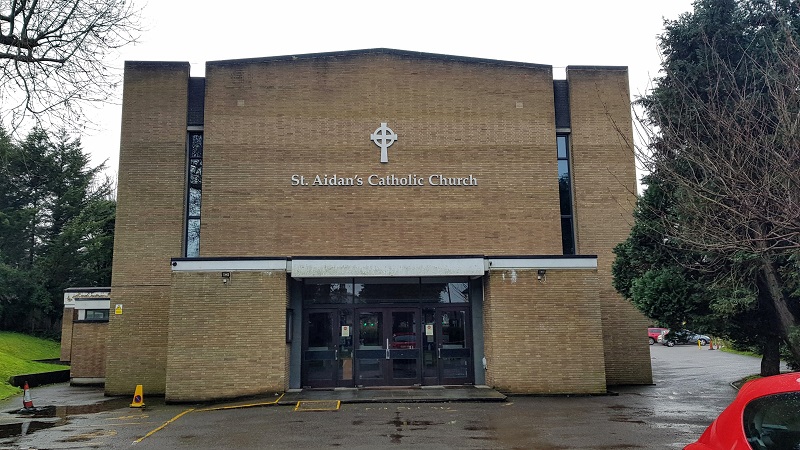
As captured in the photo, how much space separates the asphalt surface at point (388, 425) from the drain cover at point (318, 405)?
0.28 meters

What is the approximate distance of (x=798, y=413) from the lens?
3.63 m

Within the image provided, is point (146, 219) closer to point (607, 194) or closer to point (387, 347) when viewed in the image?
point (387, 347)

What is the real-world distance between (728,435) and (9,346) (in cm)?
3629

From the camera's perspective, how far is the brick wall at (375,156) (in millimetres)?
18531

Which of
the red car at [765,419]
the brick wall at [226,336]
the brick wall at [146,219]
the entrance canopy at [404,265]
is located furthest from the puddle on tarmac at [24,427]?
the red car at [765,419]

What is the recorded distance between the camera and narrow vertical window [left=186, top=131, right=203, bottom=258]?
1906 cm

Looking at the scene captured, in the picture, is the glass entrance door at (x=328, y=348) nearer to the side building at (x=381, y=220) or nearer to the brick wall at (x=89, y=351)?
the side building at (x=381, y=220)

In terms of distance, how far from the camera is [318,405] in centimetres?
1445

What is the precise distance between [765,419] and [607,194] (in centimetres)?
1673

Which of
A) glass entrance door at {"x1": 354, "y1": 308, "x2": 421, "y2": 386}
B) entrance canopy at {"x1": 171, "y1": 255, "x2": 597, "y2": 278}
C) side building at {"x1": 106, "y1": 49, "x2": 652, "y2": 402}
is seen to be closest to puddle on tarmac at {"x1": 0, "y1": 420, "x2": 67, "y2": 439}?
side building at {"x1": 106, "y1": 49, "x2": 652, "y2": 402}

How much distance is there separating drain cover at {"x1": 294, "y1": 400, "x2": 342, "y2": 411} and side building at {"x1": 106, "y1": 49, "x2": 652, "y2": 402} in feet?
5.00

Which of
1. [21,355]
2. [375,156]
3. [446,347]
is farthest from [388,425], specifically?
[21,355]

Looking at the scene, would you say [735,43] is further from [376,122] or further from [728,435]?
[728,435]

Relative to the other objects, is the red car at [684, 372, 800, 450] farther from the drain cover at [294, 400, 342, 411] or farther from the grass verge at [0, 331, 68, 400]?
the grass verge at [0, 331, 68, 400]
